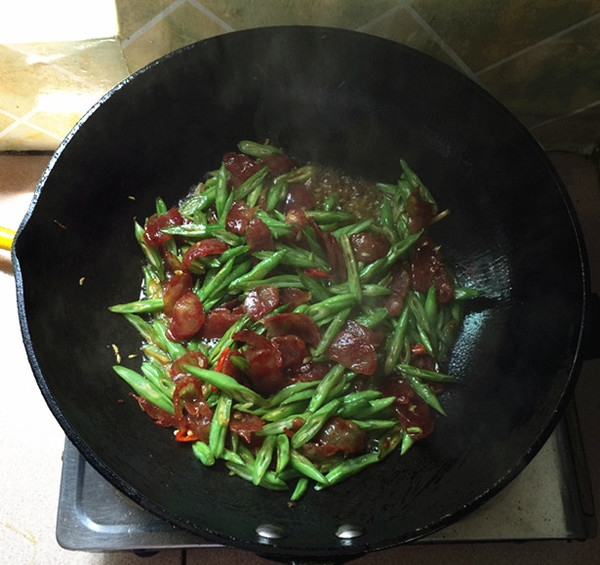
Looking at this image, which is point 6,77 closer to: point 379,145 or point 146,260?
point 146,260

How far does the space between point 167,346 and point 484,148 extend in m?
1.12

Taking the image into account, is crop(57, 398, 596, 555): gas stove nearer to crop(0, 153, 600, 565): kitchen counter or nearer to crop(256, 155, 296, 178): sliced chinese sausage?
crop(0, 153, 600, 565): kitchen counter

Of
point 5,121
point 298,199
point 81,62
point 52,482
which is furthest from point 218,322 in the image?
point 5,121

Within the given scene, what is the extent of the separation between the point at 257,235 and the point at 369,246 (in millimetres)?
352

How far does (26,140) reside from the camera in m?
2.26

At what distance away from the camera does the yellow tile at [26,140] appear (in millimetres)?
2200

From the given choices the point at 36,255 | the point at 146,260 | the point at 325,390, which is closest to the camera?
the point at 36,255

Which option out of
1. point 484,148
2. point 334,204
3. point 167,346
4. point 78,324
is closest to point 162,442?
point 167,346

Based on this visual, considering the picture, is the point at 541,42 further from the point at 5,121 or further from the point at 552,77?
the point at 5,121

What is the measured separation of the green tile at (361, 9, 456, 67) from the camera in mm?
1688

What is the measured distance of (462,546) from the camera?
1.88 meters

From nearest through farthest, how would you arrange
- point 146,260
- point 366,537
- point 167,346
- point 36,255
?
point 366,537 → point 36,255 → point 167,346 → point 146,260

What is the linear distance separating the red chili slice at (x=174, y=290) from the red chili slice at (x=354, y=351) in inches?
19.1

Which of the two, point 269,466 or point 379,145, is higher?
point 379,145
